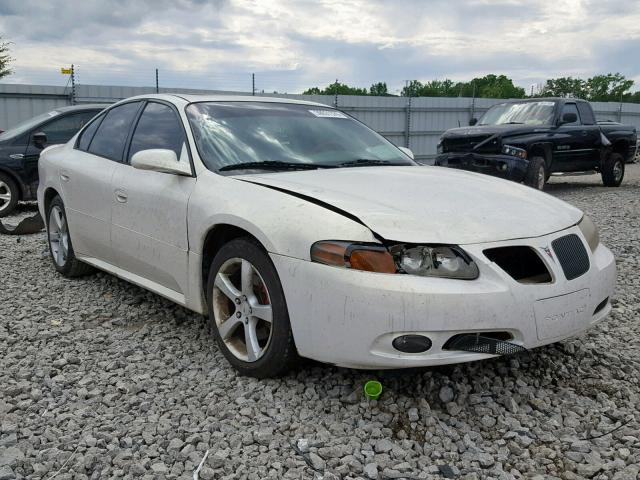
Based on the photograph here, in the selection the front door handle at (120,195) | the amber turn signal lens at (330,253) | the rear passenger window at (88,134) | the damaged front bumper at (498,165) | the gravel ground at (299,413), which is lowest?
the gravel ground at (299,413)

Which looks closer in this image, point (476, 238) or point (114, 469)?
point (114, 469)

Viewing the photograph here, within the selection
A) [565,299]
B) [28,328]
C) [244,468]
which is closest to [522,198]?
[565,299]

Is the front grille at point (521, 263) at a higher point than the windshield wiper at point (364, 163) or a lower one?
lower

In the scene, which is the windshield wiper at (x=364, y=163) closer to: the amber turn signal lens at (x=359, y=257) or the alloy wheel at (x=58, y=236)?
the amber turn signal lens at (x=359, y=257)

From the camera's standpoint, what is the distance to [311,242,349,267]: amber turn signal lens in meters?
2.69

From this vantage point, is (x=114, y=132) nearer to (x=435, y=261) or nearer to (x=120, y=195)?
(x=120, y=195)

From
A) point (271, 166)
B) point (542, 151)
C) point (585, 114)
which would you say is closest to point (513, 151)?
point (542, 151)

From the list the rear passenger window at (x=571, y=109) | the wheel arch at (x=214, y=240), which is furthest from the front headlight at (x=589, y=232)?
the rear passenger window at (x=571, y=109)

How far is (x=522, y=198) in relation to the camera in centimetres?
334

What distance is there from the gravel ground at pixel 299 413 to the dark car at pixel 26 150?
5.55 meters

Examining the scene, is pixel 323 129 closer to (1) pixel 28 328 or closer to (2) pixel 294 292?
(2) pixel 294 292

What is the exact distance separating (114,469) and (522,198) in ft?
7.70

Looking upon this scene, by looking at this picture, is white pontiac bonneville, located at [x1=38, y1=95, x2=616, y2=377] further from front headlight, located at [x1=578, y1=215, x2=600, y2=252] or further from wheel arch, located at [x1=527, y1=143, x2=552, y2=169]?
wheel arch, located at [x1=527, y1=143, x2=552, y2=169]

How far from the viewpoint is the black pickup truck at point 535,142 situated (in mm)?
10492
